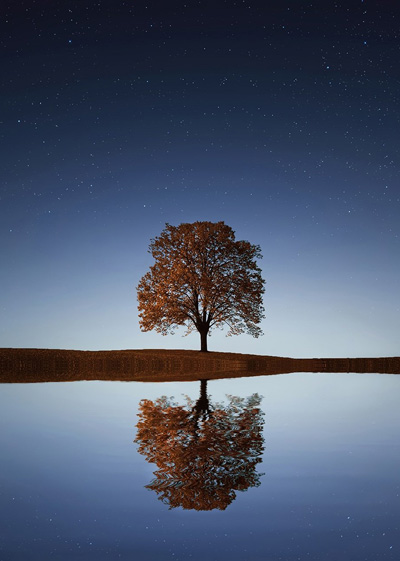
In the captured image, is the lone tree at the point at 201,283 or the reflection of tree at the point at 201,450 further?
the lone tree at the point at 201,283

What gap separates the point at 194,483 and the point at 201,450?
201cm

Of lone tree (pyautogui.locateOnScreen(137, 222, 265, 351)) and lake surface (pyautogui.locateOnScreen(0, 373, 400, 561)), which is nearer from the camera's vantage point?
lake surface (pyautogui.locateOnScreen(0, 373, 400, 561))

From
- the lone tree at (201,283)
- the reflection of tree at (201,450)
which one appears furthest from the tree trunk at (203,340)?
the reflection of tree at (201,450)

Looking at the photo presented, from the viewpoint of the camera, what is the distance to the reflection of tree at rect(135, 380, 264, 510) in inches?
243

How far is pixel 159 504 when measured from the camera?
5.79m

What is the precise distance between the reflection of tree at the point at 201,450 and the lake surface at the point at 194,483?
30 mm

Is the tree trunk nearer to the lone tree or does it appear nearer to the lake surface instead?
the lone tree

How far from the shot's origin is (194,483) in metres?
6.50

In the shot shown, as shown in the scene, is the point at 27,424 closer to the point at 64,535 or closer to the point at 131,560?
the point at 64,535

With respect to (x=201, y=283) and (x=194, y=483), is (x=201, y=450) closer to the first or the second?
(x=194, y=483)

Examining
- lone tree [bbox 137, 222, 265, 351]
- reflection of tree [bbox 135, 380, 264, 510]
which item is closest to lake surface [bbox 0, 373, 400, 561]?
reflection of tree [bbox 135, 380, 264, 510]

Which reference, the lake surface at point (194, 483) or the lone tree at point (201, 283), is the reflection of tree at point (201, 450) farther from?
the lone tree at point (201, 283)

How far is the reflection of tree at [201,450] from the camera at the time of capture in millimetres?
6176

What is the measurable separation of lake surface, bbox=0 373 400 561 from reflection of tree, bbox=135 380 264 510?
30 mm
